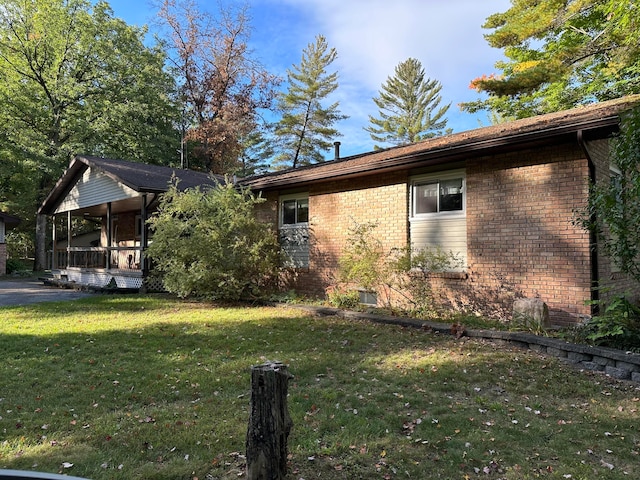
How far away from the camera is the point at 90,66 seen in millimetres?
25531

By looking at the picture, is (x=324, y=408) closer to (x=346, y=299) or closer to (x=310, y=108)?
(x=346, y=299)

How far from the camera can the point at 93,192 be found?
16.3 m

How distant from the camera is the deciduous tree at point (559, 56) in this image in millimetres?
13219

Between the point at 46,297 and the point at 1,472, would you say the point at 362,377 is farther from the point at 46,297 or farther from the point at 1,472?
the point at 46,297

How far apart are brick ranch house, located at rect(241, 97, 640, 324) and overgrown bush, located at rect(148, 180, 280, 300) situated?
1.73 m

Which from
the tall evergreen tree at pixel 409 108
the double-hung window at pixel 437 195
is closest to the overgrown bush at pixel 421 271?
the double-hung window at pixel 437 195

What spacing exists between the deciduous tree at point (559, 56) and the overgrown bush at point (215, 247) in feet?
38.0

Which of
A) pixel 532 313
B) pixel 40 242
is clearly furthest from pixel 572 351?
pixel 40 242

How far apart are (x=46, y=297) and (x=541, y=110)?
19176 millimetres

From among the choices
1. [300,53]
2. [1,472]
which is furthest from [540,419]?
[300,53]

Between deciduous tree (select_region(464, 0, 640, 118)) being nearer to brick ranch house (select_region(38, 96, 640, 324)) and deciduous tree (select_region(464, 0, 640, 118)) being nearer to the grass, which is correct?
brick ranch house (select_region(38, 96, 640, 324))

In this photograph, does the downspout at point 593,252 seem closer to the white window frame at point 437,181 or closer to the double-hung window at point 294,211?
the white window frame at point 437,181

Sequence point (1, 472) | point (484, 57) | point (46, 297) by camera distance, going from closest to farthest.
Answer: point (1, 472) < point (46, 297) < point (484, 57)

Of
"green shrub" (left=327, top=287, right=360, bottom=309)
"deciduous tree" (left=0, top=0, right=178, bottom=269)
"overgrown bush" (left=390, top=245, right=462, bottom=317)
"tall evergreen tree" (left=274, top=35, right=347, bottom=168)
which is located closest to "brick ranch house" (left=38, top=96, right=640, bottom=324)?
"overgrown bush" (left=390, top=245, right=462, bottom=317)
